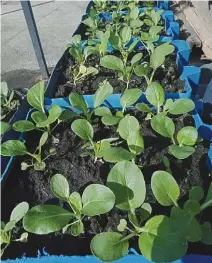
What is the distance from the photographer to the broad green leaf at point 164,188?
2.04 feet

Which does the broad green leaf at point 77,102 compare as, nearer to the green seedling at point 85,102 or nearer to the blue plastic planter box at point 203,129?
the green seedling at point 85,102

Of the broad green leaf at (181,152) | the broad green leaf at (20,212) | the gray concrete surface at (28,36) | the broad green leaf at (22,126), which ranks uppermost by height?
the broad green leaf at (22,126)

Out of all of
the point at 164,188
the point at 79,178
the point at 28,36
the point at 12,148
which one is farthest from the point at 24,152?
the point at 28,36

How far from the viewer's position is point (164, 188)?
0.63m

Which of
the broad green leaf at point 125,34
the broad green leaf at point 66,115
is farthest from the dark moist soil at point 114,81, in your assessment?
the broad green leaf at point 66,115

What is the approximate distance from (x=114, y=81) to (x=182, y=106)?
394 millimetres

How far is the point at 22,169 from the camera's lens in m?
0.82

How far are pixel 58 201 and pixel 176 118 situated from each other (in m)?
0.42

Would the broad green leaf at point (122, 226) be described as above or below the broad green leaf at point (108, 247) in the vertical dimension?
below

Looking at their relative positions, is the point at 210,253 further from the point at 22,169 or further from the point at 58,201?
the point at 22,169

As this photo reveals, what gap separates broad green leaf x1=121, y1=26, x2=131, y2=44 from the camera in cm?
128

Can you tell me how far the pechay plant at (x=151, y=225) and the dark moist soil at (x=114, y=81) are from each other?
540 mm

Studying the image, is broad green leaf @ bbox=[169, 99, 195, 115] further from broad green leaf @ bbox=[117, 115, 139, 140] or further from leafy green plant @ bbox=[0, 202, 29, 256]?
leafy green plant @ bbox=[0, 202, 29, 256]

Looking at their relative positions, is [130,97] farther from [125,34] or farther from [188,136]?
[125,34]
